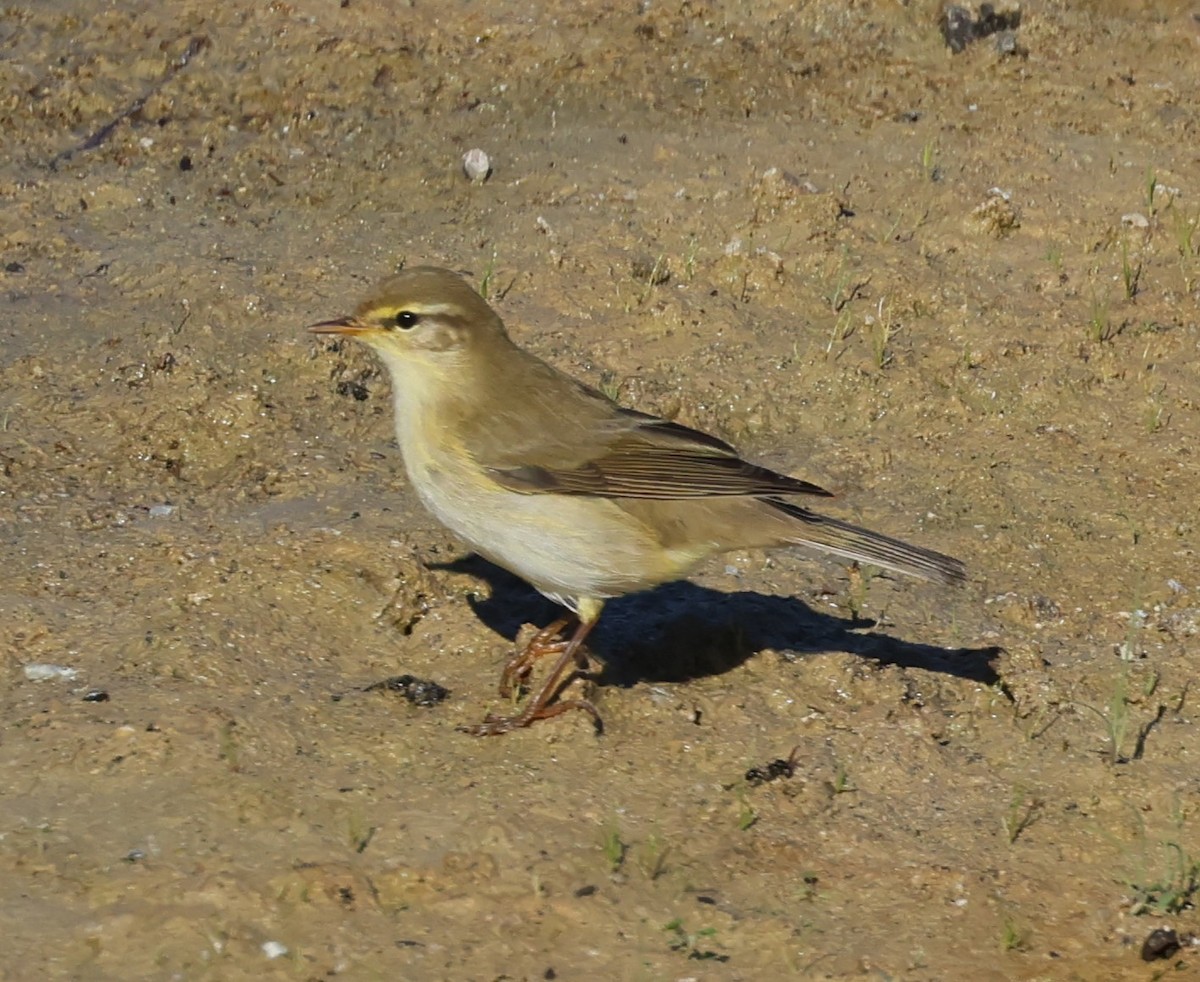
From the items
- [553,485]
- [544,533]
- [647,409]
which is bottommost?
[647,409]

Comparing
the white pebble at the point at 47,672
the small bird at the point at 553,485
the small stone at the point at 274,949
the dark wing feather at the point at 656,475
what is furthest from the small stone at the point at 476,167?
the small stone at the point at 274,949

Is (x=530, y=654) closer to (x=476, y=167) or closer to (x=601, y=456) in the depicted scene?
(x=601, y=456)

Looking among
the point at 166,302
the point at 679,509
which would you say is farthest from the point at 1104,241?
the point at 166,302

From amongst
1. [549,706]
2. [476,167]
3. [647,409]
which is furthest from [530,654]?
[476,167]

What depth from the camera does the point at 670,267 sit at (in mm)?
9070

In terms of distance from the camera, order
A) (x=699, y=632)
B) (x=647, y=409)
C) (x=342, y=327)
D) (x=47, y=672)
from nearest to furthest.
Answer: (x=47, y=672) < (x=342, y=327) < (x=699, y=632) < (x=647, y=409)

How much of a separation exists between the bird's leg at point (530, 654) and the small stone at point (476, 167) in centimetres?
428

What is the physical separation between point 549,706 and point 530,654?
29cm

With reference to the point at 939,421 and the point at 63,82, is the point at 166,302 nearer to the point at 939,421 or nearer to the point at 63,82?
the point at 63,82

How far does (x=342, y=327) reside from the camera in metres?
6.12

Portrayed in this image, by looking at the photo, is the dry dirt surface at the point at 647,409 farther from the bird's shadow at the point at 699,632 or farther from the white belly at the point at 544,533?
the white belly at the point at 544,533

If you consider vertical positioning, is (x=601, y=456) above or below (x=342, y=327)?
below

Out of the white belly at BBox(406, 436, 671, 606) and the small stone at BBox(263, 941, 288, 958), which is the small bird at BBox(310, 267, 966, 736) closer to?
the white belly at BBox(406, 436, 671, 606)

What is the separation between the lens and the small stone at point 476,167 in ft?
32.8
